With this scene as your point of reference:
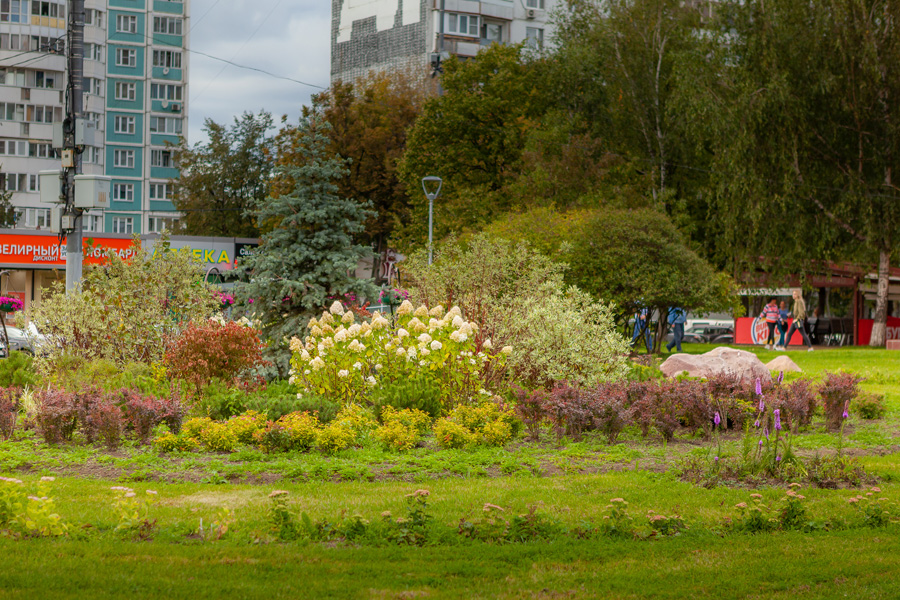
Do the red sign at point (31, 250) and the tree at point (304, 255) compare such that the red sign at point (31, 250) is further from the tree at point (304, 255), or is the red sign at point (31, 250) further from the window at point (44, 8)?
the window at point (44, 8)

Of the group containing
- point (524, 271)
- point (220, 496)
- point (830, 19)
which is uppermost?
point (830, 19)

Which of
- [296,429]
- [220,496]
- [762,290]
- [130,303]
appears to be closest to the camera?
[220,496]

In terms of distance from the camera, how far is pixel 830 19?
3556 centimetres

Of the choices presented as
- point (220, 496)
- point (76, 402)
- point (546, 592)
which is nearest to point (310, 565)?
point (546, 592)

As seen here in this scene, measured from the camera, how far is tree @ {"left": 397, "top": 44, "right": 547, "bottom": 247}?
45.2m

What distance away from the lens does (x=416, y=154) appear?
45656 millimetres

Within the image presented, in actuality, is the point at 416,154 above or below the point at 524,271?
above

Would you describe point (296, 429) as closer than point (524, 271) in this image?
Yes

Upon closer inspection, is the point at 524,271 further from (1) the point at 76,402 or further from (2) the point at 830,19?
(2) the point at 830,19

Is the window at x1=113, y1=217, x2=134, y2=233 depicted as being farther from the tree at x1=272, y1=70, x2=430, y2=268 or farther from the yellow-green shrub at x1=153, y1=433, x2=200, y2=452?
the yellow-green shrub at x1=153, y1=433, x2=200, y2=452

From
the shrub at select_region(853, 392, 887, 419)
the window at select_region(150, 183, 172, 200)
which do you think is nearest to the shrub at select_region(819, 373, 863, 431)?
the shrub at select_region(853, 392, 887, 419)

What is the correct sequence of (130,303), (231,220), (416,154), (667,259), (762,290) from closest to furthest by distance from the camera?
(130,303), (667,259), (762,290), (416,154), (231,220)

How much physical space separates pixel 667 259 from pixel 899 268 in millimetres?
19855

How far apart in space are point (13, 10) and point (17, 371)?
2690 inches
